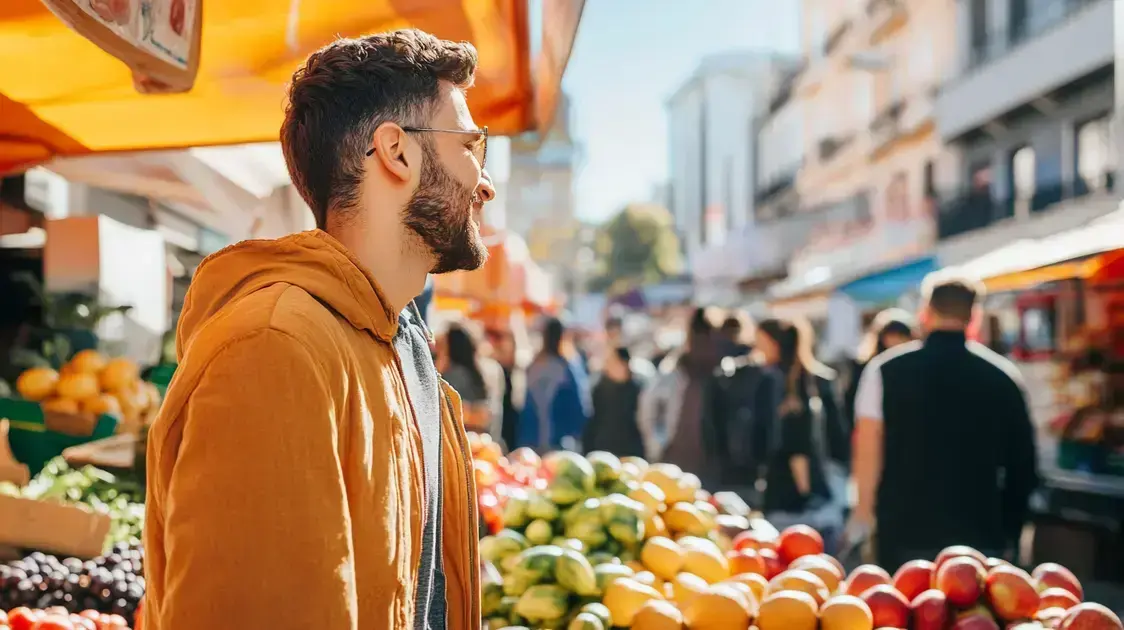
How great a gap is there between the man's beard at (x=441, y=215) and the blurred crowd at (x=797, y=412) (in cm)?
301

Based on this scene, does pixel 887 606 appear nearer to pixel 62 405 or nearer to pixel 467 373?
pixel 62 405

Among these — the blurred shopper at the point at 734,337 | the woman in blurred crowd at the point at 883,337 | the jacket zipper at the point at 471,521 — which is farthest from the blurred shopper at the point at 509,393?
the jacket zipper at the point at 471,521

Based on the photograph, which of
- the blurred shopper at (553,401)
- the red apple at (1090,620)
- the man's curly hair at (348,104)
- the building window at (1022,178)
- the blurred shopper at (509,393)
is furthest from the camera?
the building window at (1022,178)

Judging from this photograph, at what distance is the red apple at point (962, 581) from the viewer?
2619mm

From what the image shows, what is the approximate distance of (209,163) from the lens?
457 cm

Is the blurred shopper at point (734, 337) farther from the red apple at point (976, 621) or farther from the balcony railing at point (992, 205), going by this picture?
the balcony railing at point (992, 205)

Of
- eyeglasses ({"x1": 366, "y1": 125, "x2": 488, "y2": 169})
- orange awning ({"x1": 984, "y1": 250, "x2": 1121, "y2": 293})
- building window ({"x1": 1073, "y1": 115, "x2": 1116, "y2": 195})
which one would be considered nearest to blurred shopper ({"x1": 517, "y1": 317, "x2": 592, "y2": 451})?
orange awning ({"x1": 984, "y1": 250, "x2": 1121, "y2": 293})

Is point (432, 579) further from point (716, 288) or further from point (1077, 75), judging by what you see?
point (716, 288)

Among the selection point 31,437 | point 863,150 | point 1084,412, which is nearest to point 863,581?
point 31,437

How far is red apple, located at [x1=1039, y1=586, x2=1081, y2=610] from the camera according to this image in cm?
263

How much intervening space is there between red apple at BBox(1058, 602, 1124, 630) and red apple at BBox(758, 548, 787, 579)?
92 centimetres

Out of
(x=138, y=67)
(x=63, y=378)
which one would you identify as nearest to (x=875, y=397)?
(x=138, y=67)

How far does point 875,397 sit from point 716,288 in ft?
142

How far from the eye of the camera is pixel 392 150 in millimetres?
1547
